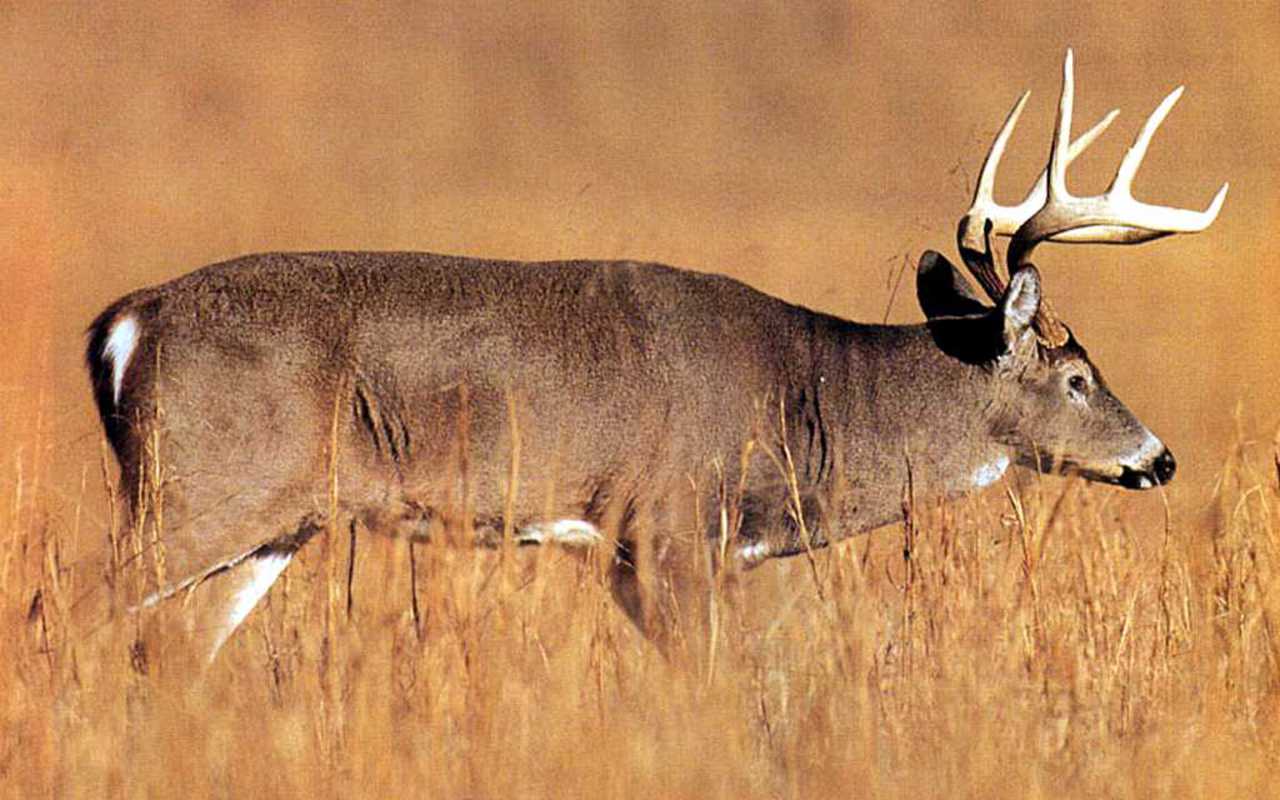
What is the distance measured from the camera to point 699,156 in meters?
31.8

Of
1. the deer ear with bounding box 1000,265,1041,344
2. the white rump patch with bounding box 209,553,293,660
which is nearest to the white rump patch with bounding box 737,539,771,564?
the deer ear with bounding box 1000,265,1041,344

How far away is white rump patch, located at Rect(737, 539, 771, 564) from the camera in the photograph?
873 centimetres

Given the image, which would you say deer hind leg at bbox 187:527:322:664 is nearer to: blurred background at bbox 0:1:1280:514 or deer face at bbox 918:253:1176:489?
deer face at bbox 918:253:1176:489

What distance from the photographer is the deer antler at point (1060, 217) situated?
9250mm

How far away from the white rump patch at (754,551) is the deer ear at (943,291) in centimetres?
147

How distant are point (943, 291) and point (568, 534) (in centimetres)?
208

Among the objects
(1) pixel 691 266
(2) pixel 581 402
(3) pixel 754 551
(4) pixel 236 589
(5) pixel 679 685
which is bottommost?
(5) pixel 679 685

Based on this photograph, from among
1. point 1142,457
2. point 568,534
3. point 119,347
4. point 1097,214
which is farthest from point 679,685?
point 1097,214

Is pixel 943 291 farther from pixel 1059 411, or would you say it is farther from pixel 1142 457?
pixel 1142 457

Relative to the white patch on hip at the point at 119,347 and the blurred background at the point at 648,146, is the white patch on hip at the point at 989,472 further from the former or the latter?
the blurred background at the point at 648,146

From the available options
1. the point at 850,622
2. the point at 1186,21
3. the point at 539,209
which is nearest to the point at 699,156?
the point at 539,209

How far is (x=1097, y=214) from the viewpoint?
9.32m

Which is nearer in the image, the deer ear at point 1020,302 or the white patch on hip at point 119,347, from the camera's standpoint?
the white patch on hip at point 119,347

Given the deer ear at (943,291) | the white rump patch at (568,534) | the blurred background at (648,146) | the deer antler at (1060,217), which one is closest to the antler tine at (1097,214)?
the deer antler at (1060,217)
